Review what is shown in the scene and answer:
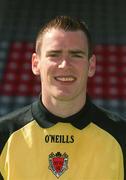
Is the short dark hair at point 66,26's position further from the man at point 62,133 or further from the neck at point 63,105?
the neck at point 63,105

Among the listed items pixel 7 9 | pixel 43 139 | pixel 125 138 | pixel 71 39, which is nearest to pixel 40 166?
pixel 43 139

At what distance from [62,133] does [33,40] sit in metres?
3.92

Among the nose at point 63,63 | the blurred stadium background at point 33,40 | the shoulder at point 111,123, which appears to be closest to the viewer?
the nose at point 63,63

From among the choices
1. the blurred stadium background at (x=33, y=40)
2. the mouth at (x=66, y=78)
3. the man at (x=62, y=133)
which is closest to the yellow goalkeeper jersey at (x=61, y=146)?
the man at (x=62, y=133)

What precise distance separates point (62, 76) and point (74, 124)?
0.16 metres

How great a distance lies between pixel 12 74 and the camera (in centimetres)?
470

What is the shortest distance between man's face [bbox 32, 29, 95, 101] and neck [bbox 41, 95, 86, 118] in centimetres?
2

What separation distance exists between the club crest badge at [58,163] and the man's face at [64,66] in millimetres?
160

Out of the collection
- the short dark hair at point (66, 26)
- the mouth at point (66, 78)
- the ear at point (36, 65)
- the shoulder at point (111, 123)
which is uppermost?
the short dark hair at point (66, 26)

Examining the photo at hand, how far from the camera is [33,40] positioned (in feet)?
17.3

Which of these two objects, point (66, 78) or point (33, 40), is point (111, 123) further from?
point (33, 40)

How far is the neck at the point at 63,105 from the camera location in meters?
1.39

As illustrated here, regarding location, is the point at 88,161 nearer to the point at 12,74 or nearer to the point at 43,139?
the point at 43,139

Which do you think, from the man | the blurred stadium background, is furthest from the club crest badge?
the blurred stadium background
